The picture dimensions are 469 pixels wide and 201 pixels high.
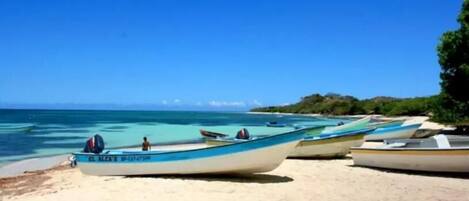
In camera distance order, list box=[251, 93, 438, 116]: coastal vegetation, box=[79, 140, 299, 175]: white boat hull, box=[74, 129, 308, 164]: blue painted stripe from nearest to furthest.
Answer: box=[74, 129, 308, 164]: blue painted stripe → box=[79, 140, 299, 175]: white boat hull → box=[251, 93, 438, 116]: coastal vegetation

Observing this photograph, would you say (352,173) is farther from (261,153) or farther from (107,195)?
(107,195)

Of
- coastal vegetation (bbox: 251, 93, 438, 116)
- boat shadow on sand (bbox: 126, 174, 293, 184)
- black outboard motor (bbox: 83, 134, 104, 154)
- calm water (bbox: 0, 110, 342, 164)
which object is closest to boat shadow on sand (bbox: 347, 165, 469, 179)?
boat shadow on sand (bbox: 126, 174, 293, 184)

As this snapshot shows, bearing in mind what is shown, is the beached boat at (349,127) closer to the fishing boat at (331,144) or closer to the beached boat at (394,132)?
the beached boat at (394,132)

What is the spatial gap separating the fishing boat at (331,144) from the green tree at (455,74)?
7.26 m

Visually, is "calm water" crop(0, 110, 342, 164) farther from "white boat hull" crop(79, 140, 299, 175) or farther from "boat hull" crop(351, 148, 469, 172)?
"boat hull" crop(351, 148, 469, 172)

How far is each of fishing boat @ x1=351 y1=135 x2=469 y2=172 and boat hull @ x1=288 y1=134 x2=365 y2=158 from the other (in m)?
1.89

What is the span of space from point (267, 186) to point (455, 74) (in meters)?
14.6

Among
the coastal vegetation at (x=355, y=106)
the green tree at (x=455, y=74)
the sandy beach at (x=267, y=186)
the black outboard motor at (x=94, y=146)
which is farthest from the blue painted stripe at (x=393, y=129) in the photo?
the coastal vegetation at (x=355, y=106)

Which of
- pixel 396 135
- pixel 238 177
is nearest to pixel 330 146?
pixel 238 177

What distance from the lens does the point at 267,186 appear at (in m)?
11.8

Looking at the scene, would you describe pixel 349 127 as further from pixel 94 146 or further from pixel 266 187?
pixel 94 146

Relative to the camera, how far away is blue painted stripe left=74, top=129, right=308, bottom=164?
12.2 m

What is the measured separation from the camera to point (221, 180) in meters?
12.6

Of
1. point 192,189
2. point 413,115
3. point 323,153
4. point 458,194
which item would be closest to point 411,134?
point 323,153
